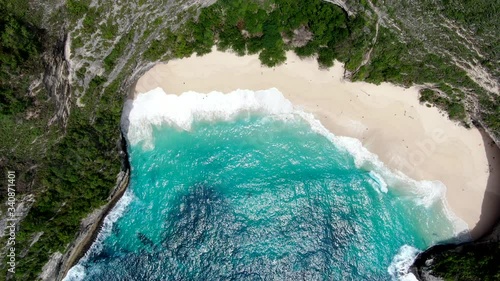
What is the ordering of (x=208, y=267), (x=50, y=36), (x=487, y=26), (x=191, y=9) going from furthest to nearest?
(x=208, y=267) < (x=191, y=9) < (x=487, y=26) < (x=50, y=36)

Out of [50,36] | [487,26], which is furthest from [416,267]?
[50,36]

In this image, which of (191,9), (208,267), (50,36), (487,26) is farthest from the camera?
(208,267)

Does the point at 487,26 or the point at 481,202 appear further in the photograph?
the point at 481,202

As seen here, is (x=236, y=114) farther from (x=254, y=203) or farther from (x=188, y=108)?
(x=254, y=203)

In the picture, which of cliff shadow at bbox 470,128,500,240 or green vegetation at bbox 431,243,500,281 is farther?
cliff shadow at bbox 470,128,500,240

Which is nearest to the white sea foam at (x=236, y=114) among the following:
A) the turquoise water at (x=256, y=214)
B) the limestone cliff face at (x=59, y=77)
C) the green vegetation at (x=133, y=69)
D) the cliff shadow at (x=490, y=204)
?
the turquoise water at (x=256, y=214)

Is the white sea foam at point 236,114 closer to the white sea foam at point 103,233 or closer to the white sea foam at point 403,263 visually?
the white sea foam at point 403,263

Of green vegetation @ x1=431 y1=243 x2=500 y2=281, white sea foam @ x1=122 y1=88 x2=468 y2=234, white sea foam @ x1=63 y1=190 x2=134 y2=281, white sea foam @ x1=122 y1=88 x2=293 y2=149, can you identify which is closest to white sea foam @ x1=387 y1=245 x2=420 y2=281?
green vegetation @ x1=431 y1=243 x2=500 y2=281

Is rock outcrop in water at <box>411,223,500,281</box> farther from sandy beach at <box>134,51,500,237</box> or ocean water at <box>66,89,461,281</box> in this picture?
sandy beach at <box>134,51,500,237</box>

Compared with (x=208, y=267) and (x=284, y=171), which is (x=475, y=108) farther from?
(x=208, y=267)
